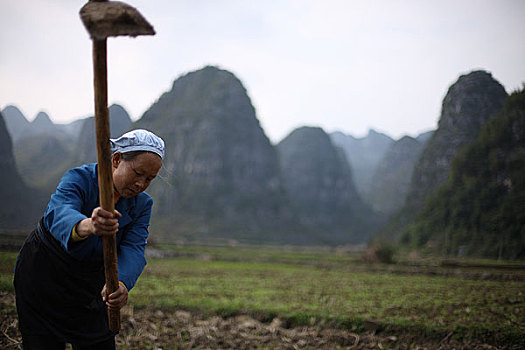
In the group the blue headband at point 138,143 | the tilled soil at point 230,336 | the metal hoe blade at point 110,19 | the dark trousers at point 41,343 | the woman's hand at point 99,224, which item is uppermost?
the metal hoe blade at point 110,19

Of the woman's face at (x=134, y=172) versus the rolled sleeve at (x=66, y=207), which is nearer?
the rolled sleeve at (x=66, y=207)

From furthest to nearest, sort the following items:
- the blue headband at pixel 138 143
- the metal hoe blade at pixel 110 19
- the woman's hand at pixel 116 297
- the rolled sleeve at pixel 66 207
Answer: the blue headband at pixel 138 143 < the woman's hand at pixel 116 297 < the rolled sleeve at pixel 66 207 < the metal hoe blade at pixel 110 19

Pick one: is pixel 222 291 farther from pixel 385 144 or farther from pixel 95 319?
pixel 385 144

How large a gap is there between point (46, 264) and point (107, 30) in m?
1.39

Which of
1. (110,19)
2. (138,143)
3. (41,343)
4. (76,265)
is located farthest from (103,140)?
(41,343)

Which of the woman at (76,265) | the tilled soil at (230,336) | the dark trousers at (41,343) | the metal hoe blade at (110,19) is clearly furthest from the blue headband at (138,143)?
the tilled soil at (230,336)

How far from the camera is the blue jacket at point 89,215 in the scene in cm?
205

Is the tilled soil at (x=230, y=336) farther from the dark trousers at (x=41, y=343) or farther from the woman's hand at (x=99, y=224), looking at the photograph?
the woman's hand at (x=99, y=224)

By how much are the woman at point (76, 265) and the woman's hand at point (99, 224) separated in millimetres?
208

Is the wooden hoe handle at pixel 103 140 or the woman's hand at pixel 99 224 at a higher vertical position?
the wooden hoe handle at pixel 103 140

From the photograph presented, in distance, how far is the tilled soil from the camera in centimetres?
479

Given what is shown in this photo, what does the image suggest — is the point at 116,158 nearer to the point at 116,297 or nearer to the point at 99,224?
the point at 99,224

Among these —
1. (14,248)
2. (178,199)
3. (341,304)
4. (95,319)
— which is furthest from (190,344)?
(178,199)

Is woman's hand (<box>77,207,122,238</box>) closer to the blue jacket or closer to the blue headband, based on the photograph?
the blue jacket
